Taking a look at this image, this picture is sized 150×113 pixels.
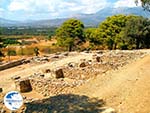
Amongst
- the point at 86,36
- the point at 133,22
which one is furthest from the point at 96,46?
the point at 133,22

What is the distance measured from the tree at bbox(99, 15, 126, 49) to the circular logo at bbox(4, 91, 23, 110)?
40263mm

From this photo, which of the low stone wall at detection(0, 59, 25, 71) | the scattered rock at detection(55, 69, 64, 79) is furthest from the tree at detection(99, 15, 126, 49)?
the scattered rock at detection(55, 69, 64, 79)

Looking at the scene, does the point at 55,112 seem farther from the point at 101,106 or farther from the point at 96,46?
the point at 96,46

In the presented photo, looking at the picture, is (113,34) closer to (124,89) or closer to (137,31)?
(137,31)

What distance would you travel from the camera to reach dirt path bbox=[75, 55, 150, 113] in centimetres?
1334

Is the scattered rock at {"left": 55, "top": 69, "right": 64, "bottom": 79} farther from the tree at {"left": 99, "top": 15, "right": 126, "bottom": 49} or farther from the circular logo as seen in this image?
the tree at {"left": 99, "top": 15, "right": 126, "bottom": 49}

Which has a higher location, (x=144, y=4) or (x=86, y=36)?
(x=144, y=4)

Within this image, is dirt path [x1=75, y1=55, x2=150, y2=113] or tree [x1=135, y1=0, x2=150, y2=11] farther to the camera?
tree [x1=135, y1=0, x2=150, y2=11]

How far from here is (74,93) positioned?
16.5 metres

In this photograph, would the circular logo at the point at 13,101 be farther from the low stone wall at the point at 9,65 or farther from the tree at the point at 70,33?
the tree at the point at 70,33

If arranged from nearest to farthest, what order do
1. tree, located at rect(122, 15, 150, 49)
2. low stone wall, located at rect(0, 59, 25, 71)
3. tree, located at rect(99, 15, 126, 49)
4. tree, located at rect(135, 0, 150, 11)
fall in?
tree, located at rect(135, 0, 150, 11) → low stone wall, located at rect(0, 59, 25, 71) → tree, located at rect(122, 15, 150, 49) → tree, located at rect(99, 15, 126, 49)

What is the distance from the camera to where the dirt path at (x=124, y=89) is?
525 inches

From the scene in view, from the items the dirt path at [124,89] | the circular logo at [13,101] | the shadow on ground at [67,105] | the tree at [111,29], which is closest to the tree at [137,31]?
the tree at [111,29]

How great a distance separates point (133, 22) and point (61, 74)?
2415 cm
